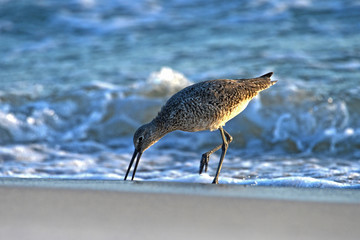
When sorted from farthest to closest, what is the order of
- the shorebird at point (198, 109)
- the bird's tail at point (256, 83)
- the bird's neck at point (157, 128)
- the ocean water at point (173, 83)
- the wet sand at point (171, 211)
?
1. the ocean water at point (173, 83)
2. the bird's tail at point (256, 83)
3. the bird's neck at point (157, 128)
4. the shorebird at point (198, 109)
5. the wet sand at point (171, 211)

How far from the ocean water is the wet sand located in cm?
104

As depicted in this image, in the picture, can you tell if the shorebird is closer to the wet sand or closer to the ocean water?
the ocean water

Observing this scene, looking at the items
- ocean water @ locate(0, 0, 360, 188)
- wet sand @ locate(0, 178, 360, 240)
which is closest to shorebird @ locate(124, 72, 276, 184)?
ocean water @ locate(0, 0, 360, 188)

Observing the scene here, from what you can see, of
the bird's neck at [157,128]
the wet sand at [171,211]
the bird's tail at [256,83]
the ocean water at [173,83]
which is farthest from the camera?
the ocean water at [173,83]

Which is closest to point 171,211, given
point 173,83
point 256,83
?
point 256,83

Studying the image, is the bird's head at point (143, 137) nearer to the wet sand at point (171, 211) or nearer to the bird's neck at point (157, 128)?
the bird's neck at point (157, 128)

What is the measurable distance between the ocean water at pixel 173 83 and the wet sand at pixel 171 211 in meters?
1.04

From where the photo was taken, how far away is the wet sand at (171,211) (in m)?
3.44

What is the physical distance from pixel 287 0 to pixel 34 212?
9.73 metres

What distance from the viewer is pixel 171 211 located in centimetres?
391

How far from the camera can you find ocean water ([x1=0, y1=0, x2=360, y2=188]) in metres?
6.94

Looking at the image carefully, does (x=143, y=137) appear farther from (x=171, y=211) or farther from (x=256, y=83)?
(x=171, y=211)

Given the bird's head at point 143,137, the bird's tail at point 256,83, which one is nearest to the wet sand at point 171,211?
the bird's head at point 143,137

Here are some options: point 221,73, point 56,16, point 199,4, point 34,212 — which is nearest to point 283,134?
point 221,73
